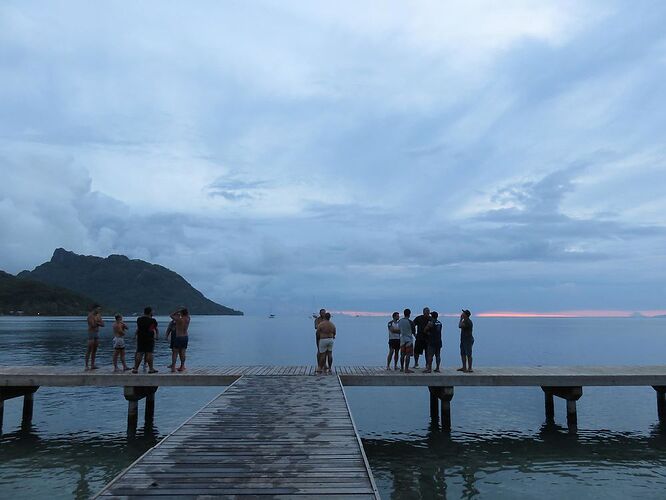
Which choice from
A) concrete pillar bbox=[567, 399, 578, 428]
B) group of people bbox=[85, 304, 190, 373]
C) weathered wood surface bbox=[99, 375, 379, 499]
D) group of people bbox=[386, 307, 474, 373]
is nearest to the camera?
weathered wood surface bbox=[99, 375, 379, 499]

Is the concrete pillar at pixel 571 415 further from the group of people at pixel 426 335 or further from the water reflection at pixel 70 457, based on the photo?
the water reflection at pixel 70 457

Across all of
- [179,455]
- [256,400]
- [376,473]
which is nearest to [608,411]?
[376,473]

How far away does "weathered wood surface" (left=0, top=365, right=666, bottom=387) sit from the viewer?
655 inches

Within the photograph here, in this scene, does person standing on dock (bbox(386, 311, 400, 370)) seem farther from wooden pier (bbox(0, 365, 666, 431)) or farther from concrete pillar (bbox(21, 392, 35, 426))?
concrete pillar (bbox(21, 392, 35, 426))

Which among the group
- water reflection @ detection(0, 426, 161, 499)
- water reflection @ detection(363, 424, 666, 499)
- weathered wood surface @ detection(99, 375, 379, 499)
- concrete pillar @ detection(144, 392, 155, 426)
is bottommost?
water reflection @ detection(0, 426, 161, 499)

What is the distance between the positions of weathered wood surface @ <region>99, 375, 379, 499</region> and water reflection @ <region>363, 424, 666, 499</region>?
3.52m

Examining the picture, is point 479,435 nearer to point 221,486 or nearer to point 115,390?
point 221,486

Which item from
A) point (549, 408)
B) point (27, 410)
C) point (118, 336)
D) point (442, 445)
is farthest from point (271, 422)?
point (549, 408)

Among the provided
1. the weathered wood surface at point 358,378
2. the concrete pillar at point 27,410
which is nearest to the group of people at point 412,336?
the weathered wood surface at point 358,378

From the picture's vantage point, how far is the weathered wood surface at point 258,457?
643cm

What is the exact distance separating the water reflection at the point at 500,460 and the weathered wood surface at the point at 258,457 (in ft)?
11.5

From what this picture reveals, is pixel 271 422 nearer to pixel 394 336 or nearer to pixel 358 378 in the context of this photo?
pixel 358 378

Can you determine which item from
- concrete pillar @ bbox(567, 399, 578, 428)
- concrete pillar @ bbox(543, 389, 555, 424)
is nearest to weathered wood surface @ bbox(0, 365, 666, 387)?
concrete pillar @ bbox(567, 399, 578, 428)

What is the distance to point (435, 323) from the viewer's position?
17.3m
